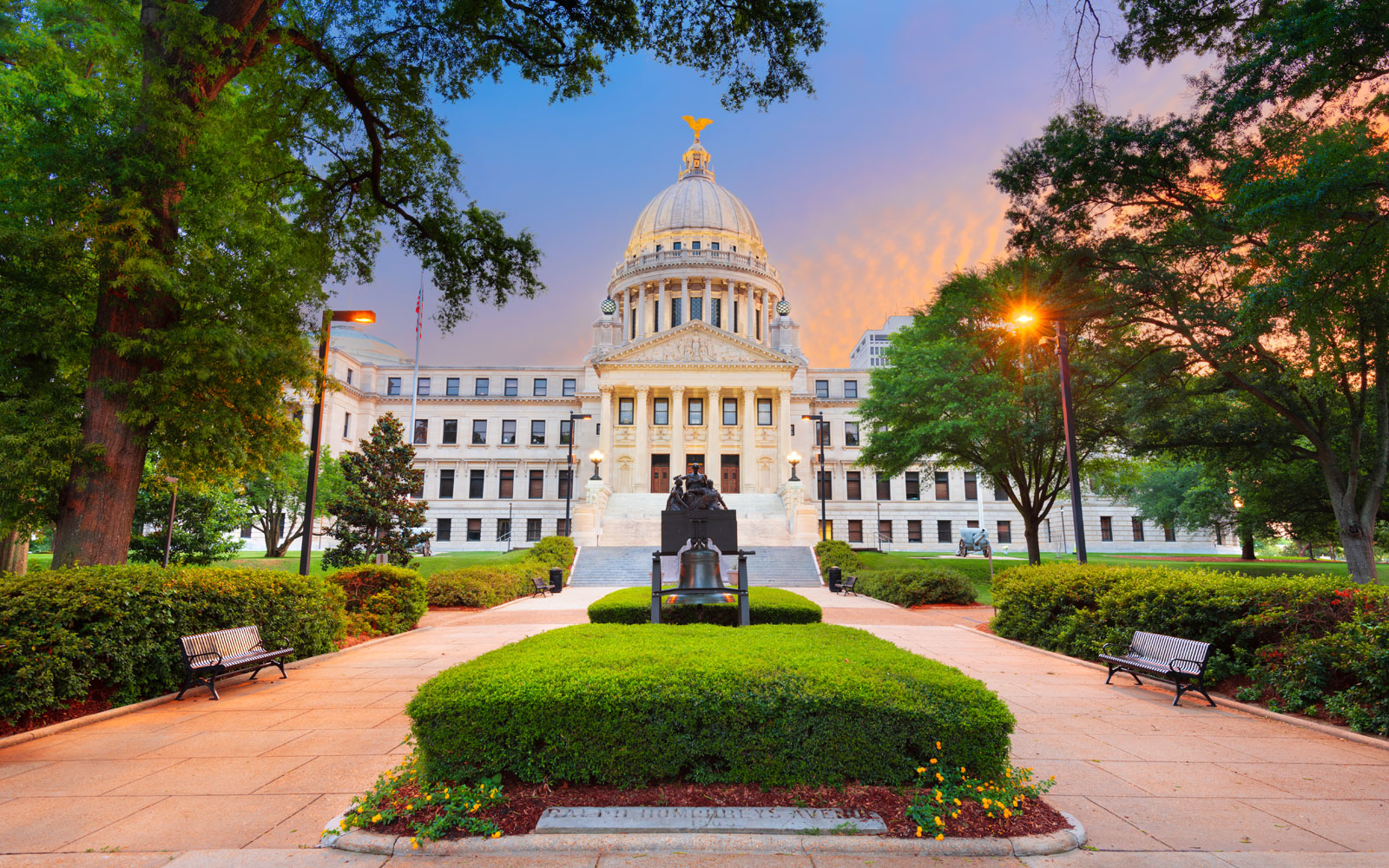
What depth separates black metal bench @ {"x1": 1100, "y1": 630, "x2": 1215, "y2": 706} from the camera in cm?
837

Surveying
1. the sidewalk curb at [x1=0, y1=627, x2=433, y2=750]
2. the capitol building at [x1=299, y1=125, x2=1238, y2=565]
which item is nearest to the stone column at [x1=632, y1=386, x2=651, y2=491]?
the capitol building at [x1=299, y1=125, x2=1238, y2=565]

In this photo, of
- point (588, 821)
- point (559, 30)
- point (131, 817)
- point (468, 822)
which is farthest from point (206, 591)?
point (559, 30)

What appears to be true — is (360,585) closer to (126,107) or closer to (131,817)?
(126,107)

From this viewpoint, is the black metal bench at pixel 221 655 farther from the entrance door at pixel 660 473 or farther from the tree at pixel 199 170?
the entrance door at pixel 660 473

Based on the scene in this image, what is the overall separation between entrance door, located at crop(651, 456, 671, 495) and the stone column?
Answer: 5.24 feet

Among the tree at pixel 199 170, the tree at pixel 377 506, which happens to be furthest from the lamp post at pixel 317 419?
the tree at pixel 377 506

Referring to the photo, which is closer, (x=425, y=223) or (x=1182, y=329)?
(x=425, y=223)

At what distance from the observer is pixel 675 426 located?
55.5 metres

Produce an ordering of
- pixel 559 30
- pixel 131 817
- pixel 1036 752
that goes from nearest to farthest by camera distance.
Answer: pixel 131 817, pixel 1036 752, pixel 559 30

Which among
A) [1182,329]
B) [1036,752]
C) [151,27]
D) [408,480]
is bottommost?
[1036,752]

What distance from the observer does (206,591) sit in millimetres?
9352

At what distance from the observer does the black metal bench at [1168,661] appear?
8367 millimetres

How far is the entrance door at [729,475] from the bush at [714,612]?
45.2m

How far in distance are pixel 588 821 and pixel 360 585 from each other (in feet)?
41.6
